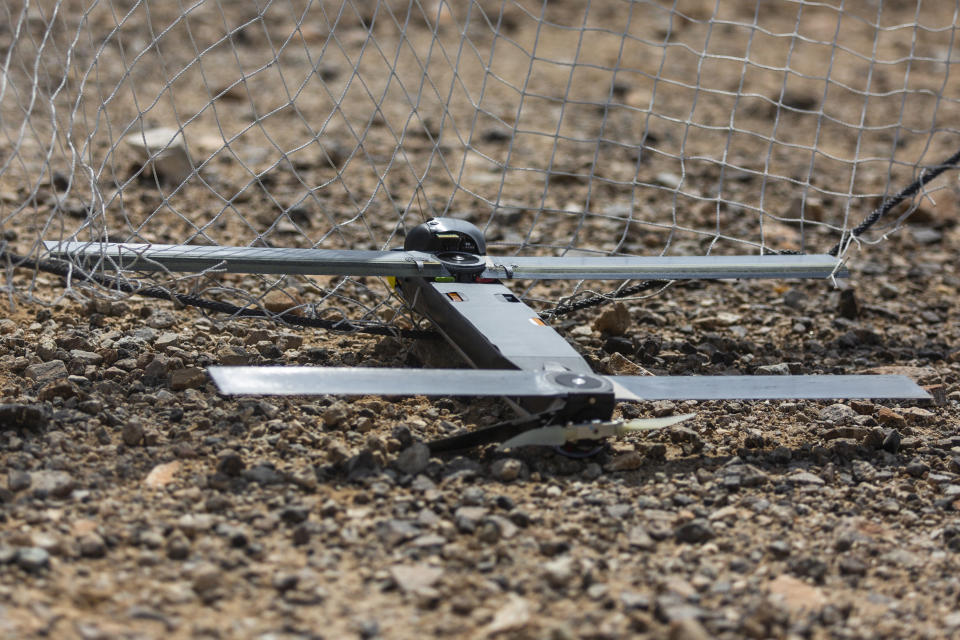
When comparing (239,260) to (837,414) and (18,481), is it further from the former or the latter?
(837,414)

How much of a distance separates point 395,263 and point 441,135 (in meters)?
1.84

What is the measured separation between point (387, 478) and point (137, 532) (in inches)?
22.3

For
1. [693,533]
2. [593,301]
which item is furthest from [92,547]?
[593,301]

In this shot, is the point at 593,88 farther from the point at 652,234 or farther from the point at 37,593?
the point at 37,593

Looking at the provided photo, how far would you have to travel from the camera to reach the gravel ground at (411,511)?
2.18 metres

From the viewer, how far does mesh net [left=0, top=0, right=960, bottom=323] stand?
4.02 metres

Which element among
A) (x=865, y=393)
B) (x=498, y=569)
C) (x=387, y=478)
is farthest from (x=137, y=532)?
(x=865, y=393)

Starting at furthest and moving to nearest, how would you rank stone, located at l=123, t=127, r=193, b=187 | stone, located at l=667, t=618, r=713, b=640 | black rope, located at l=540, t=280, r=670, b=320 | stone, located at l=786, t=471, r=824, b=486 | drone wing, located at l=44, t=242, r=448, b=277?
stone, located at l=123, t=127, r=193, b=187, black rope, located at l=540, t=280, r=670, b=320, drone wing, located at l=44, t=242, r=448, b=277, stone, located at l=786, t=471, r=824, b=486, stone, located at l=667, t=618, r=713, b=640

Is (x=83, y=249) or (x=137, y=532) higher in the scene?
(x=83, y=249)

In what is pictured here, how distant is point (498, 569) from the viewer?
7.61 feet

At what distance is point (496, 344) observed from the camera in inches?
114

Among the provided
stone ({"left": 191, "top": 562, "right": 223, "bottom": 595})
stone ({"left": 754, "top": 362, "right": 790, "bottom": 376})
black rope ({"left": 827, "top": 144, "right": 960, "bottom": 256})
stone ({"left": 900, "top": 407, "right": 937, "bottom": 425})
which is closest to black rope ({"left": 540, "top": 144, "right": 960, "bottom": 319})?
black rope ({"left": 827, "top": 144, "right": 960, "bottom": 256})

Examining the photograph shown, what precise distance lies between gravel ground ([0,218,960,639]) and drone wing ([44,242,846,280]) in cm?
26

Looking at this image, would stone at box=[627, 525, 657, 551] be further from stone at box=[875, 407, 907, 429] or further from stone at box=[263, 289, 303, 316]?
stone at box=[263, 289, 303, 316]
